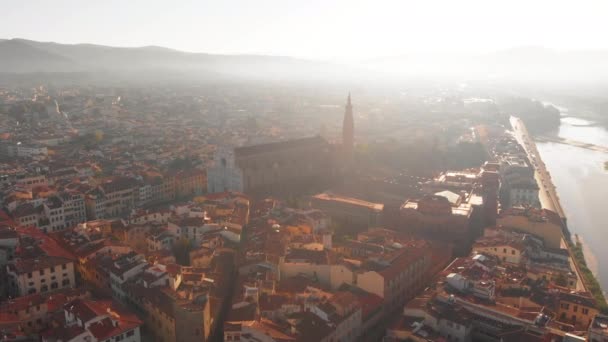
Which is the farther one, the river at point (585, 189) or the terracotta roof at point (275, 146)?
the terracotta roof at point (275, 146)

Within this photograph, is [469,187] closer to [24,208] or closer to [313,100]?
[24,208]

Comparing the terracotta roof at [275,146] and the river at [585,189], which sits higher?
the terracotta roof at [275,146]

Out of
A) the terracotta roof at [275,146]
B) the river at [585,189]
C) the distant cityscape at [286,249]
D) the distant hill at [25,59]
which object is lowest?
the river at [585,189]

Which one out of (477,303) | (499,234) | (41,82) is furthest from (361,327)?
(41,82)

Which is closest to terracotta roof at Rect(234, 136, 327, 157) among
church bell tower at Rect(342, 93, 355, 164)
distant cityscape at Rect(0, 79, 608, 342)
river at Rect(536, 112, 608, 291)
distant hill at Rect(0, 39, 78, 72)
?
distant cityscape at Rect(0, 79, 608, 342)

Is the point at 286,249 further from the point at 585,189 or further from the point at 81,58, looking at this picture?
the point at 81,58

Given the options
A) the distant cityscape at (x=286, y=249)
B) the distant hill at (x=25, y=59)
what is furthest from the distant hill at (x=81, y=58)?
the distant cityscape at (x=286, y=249)

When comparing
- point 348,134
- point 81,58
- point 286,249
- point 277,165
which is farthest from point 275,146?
point 81,58

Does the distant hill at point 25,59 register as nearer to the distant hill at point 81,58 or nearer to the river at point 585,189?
the distant hill at point 81,58
